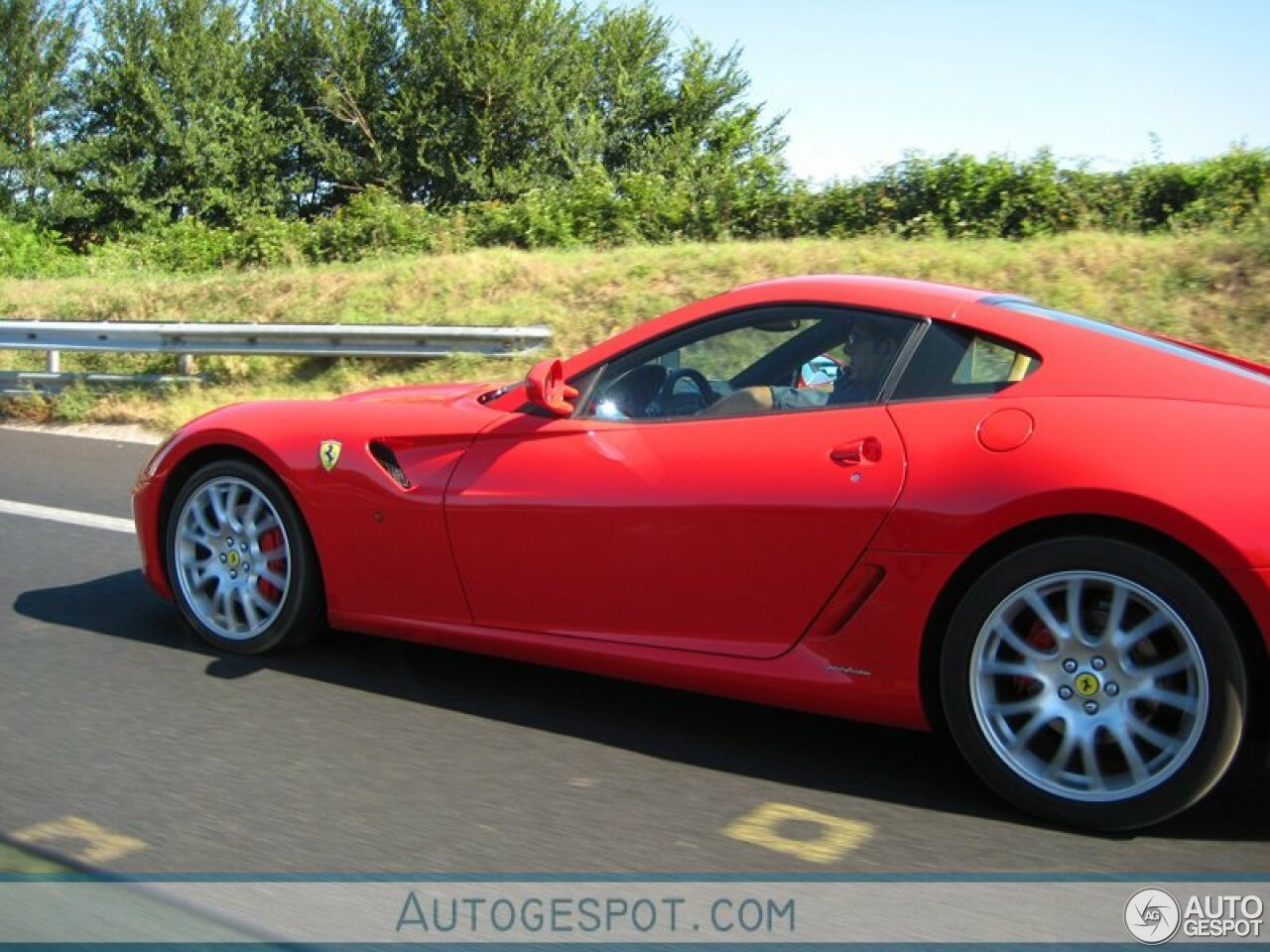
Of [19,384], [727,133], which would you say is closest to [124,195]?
[727,133]

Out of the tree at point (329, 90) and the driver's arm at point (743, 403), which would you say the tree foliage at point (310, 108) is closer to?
the tree at point (329, 90)

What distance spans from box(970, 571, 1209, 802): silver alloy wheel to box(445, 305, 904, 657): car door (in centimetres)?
46

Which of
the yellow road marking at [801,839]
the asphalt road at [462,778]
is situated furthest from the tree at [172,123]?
the yellow road marking at [801,839]

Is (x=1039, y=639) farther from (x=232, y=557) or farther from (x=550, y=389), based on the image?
(x=232, y=557)

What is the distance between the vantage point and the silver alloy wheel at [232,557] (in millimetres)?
4727

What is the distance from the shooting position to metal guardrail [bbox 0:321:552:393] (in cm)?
1034

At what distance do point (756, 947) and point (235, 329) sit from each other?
8.80 m

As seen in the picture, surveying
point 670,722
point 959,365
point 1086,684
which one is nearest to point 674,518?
point 670,722

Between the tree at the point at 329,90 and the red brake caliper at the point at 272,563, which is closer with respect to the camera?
the red brake caliper at the point at 272,563

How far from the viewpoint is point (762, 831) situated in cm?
340

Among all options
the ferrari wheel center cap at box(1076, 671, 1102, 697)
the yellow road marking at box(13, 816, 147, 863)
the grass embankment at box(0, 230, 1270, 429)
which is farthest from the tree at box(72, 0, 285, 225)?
the ferrari wheel center cap at box(1076, 671, 1102, 697)

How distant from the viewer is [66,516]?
7.20 metres

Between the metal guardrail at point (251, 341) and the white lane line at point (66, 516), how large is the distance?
11.1 feet

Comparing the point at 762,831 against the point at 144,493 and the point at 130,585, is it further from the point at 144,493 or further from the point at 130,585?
the point at 130,585
